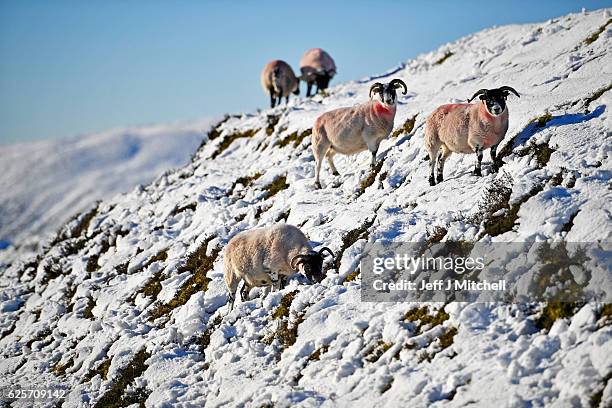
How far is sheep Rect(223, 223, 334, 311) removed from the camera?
489 inches

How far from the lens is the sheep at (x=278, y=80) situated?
28.3m

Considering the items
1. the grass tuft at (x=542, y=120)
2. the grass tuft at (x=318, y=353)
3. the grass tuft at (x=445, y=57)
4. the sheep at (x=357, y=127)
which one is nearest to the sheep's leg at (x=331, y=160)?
the sheep at (x=357, y=127)

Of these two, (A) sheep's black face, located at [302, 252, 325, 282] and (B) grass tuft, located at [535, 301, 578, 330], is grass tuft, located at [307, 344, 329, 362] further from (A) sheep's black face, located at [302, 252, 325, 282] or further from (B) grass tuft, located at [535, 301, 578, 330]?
(B) grass tuft, located at [535, 301, 578, 330]

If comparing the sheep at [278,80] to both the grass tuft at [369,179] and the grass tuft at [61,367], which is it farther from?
the grass tuft at [61,367]

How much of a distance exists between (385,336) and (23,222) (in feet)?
519

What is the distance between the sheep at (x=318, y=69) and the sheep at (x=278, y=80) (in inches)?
45.5

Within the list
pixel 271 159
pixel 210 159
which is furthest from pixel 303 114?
pixel 210 159

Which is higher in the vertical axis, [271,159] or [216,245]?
[271,159]

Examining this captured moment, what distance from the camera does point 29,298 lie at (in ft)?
62.6

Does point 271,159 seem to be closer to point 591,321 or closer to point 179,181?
point 179,181

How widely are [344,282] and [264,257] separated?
80.6 inches

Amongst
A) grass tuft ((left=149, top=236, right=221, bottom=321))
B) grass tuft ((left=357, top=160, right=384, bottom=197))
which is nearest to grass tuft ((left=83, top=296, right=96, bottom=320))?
grass tuft ((left=149, top=236, right=221, bottom=321))

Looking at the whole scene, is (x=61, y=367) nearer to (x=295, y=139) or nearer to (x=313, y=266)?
(x=313, y=266)

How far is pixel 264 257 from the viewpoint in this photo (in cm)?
1262
